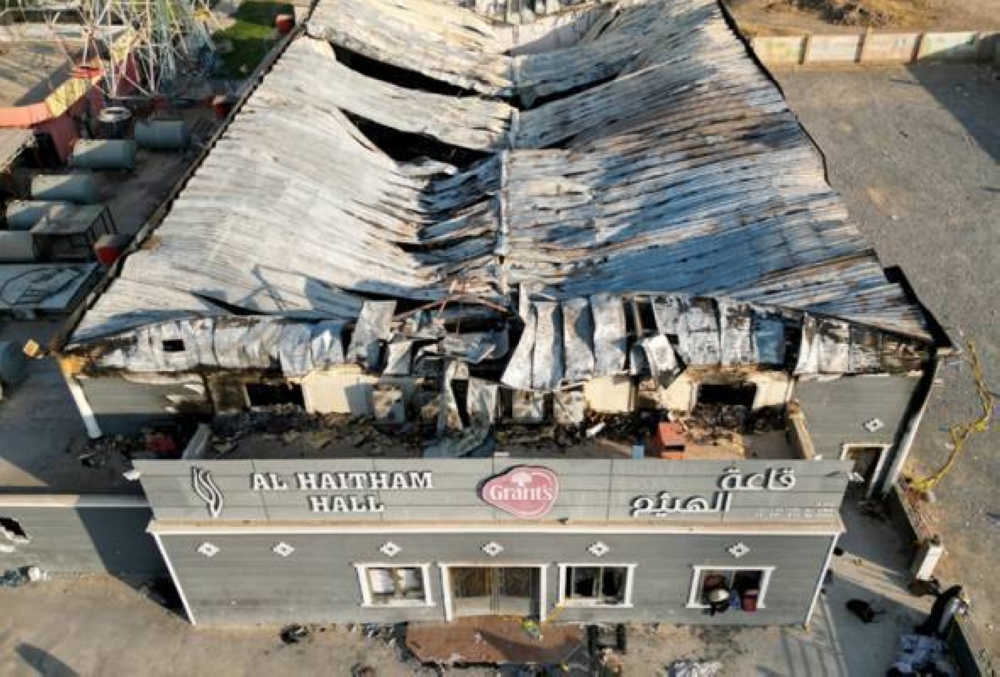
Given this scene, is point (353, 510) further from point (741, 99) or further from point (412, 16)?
point (412, 16)

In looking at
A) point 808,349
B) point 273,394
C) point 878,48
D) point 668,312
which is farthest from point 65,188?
point 878,48

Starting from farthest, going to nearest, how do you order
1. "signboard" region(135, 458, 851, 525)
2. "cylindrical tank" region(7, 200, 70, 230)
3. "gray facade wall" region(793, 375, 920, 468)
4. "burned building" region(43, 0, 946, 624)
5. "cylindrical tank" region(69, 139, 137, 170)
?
"cylindrical tank" region(69, 139, 137, 170)
"cylindrical tank" region(7, 200, 70, 230)
"gray facade wall" region(793, 375, 920, 468)
"burned building" region(43, 0, 946, 624)
"signboard" region(135, 458, 851, 525)

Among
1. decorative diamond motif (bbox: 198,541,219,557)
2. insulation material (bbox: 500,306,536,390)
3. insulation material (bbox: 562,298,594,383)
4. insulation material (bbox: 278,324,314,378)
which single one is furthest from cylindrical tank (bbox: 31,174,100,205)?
insulation material (bbox: 562,298,594,383)

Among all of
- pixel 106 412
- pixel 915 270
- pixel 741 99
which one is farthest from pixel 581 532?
pixel 915 270

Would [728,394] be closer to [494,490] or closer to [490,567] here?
[494,490]

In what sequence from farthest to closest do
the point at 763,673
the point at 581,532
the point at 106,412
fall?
the point at 106,412 < the point at 763,673 < the point at 581,532

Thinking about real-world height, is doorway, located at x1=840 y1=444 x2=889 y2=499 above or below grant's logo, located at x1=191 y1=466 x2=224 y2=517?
below

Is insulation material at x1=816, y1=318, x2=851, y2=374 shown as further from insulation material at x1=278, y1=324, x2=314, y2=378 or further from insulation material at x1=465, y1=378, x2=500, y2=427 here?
insulation material at x1=278, y1=324, x2=314, y2=378
